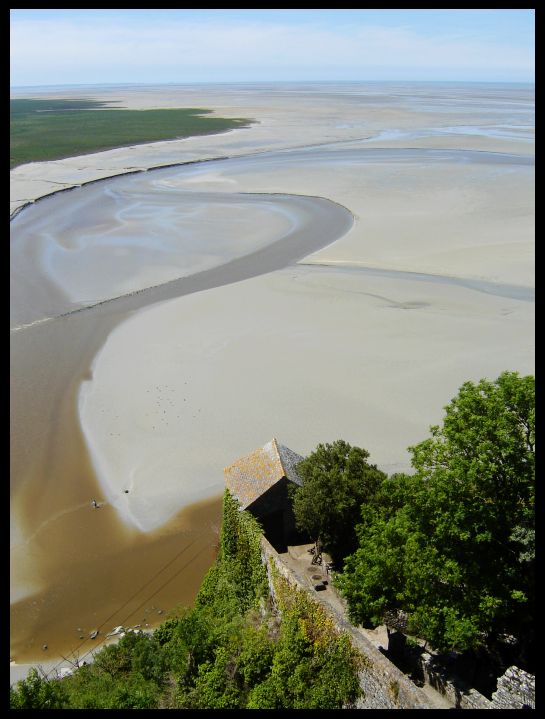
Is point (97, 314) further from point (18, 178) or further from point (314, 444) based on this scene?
point (18, 178)

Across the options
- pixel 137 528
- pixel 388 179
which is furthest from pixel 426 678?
pixel 388 179

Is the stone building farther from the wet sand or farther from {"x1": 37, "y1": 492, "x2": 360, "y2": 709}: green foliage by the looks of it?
the wet sand

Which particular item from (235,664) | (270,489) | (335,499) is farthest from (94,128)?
(235,664)

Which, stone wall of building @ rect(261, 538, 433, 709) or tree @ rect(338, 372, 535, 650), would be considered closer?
stone wall of building @ rect(261, 538, 433, 709)

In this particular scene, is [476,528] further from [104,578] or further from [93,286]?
[93,286]

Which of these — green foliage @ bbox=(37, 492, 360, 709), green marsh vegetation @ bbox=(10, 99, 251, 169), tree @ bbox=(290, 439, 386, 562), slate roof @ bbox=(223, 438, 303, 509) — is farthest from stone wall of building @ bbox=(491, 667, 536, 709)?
green marsh vegetation @ bbox=(10, 99, 251, 169)

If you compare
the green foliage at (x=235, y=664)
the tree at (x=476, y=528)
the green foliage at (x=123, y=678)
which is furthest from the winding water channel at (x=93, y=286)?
the tree at (x=476, y=528)

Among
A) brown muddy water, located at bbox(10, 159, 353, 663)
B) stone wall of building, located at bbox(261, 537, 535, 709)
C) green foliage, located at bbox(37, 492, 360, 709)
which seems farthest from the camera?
brown muddy water, located at bbox(10, 159, 353, 663)
